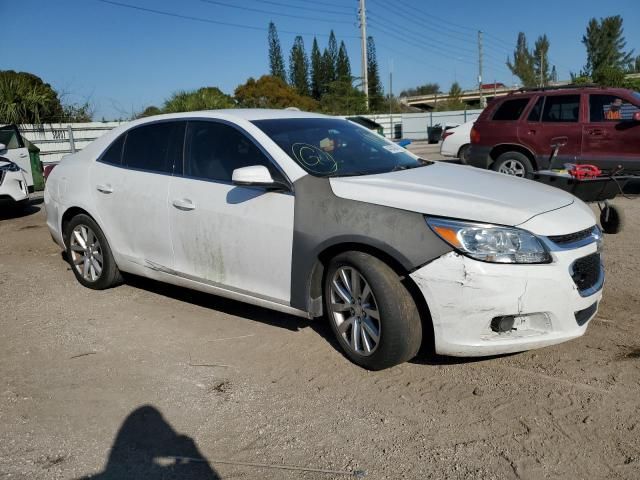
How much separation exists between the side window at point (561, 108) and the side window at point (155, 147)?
7154mm

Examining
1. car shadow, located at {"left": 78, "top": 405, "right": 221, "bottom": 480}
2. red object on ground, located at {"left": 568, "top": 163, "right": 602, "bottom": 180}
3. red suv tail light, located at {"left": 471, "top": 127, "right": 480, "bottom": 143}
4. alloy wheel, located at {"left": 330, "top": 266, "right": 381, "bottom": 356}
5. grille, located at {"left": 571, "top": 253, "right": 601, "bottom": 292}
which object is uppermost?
red suv tail light, located at {"left": 471, "top": 127, "right": 480, "bottom": 143}

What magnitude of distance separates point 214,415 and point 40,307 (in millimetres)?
2759

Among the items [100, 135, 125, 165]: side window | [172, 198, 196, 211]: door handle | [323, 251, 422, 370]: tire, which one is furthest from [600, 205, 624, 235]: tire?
[100, 135, 125, 165]: side window

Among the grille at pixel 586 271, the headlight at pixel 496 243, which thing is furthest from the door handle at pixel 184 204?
the grille at pixel 586 271

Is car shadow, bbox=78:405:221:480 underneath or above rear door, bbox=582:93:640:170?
underneath

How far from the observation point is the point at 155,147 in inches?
187

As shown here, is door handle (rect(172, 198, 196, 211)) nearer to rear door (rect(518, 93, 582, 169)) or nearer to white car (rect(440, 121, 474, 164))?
rear door (rect(518, 93, 582, 169))

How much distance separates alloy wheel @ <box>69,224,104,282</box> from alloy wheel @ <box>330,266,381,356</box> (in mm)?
2592

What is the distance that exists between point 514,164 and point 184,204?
285 inches

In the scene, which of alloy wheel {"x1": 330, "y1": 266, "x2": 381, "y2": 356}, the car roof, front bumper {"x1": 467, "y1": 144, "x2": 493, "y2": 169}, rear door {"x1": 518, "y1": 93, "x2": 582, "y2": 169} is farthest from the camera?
front bumper {"x1": 467, "y1": 144, "x2": 493, "y2": 169}

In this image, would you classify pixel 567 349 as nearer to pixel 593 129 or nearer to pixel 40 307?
pixel 40 307

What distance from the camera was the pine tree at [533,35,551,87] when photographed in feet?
274

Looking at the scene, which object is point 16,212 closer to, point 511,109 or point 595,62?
point 511,109

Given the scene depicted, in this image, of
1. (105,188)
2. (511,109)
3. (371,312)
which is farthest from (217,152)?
(511,109)
